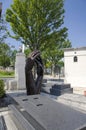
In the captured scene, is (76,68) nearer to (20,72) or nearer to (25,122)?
(20,72)

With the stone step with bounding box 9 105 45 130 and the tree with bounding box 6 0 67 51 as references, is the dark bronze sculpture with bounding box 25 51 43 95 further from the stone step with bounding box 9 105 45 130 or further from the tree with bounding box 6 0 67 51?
the tree with bounding box 6 0 67 51

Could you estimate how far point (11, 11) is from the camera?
1566cm

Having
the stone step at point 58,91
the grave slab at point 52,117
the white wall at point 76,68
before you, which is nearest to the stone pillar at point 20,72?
the stone step at point 58,91

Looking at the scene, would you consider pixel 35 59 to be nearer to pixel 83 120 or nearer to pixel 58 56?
pixel 83 120

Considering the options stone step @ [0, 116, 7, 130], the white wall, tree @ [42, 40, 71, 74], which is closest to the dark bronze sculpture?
stone step @ [0, 116, 7, 130]

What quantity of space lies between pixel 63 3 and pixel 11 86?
8.69 metres

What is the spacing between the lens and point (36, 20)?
15070mm

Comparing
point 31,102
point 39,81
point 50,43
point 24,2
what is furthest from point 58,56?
point 31,102

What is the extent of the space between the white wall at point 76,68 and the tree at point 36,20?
2.81 m

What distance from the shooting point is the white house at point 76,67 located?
1296 centimetres

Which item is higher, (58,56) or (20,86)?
(58,56)

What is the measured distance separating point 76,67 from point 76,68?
7 centimetres

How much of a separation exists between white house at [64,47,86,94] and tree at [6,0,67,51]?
9.21 feet

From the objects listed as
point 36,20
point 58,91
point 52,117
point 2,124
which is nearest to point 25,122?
point 52,117
